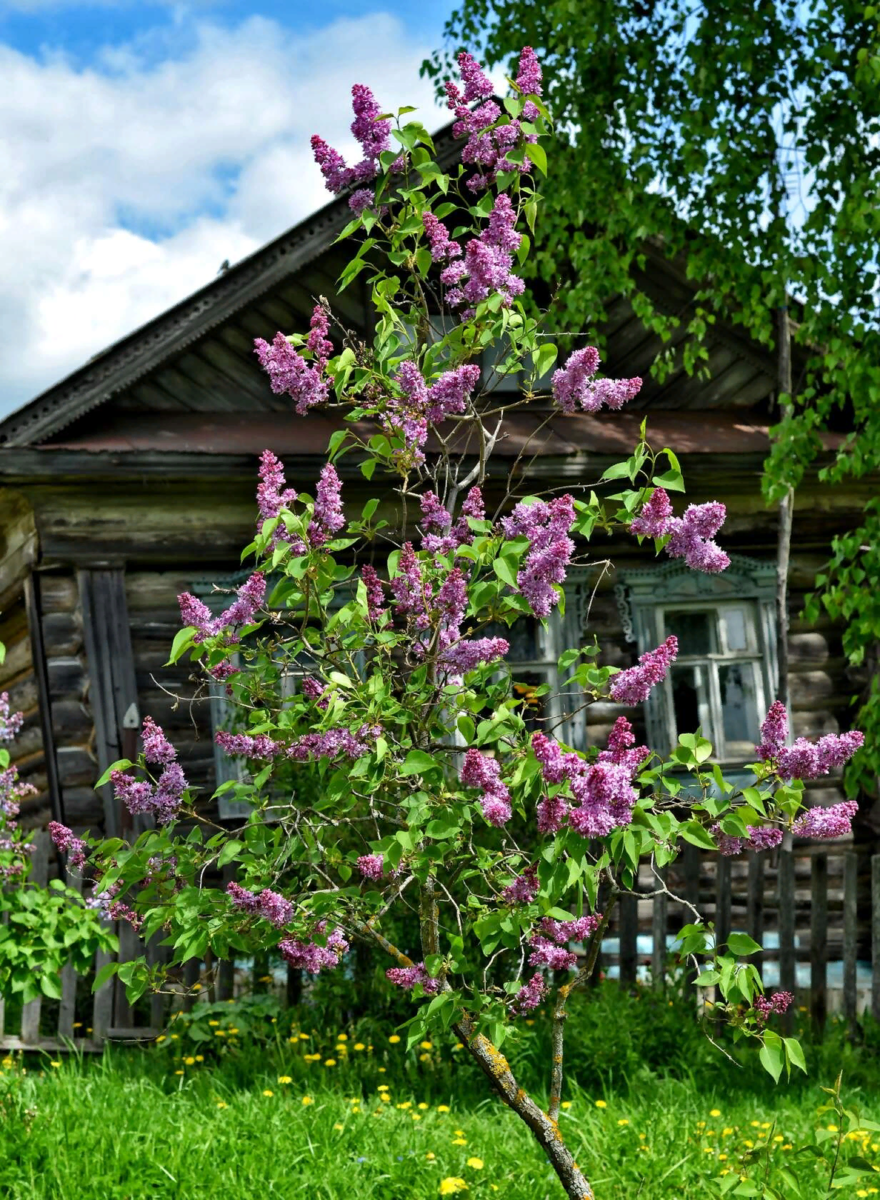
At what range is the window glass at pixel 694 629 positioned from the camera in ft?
34.1

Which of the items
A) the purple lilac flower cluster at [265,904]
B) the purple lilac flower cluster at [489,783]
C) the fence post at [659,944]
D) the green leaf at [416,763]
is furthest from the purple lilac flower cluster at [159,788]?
the fence post at [659,944]

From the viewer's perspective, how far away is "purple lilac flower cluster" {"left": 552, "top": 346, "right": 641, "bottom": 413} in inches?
141

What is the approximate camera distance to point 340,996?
686 cm

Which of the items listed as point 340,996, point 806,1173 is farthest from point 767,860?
point 806,1173

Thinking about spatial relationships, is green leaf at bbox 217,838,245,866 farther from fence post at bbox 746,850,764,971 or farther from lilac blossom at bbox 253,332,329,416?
fence post at bbox 746,850,764,971

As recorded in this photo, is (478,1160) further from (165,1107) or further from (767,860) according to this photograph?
(767,860)

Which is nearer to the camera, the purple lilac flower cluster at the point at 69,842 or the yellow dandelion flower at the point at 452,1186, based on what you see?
the purple lilac flower cluster at the point at 69,842

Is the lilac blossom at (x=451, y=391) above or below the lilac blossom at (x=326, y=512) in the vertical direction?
above

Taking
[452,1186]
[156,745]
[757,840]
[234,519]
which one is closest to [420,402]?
[156,745]

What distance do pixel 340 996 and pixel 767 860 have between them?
409cm

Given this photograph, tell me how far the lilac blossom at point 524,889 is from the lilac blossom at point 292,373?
140 centimetres

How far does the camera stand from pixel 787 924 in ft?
24.0

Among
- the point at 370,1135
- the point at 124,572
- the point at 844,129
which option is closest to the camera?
the point at 370,1135

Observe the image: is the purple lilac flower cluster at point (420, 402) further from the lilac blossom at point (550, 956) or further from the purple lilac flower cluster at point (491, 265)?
the lilac blossom at point (550, 956)
